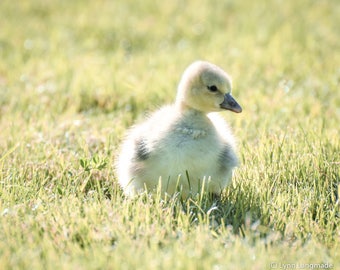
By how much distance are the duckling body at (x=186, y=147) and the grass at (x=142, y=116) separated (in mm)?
130

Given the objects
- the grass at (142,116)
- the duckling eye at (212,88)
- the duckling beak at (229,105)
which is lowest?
the grass at (142,116)

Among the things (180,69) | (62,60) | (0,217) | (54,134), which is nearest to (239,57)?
(180,69)

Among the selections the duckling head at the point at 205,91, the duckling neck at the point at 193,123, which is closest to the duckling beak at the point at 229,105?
the duckling head at the point at 205,91

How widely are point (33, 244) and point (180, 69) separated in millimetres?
4568

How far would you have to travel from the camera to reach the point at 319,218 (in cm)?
393

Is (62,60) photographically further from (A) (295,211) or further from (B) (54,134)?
(A) (295,211)

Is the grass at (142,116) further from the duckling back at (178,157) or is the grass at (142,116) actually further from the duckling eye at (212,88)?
the duckling eye at (212,88)

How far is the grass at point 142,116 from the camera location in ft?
11.3

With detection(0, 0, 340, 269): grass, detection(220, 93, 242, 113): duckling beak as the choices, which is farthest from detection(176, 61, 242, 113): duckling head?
detection(0, 0, 340, 269): grass

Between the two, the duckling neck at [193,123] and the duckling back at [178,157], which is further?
the duckling neck at [193,123]

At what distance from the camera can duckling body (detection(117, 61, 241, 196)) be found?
4.05 meters

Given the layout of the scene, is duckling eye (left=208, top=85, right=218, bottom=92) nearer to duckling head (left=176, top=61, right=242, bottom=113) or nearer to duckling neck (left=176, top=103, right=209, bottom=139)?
duckling head (left=176, top=61, right=242, bottom=113)

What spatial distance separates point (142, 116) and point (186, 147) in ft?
7.23

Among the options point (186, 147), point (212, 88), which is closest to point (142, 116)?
point (212, 88)
